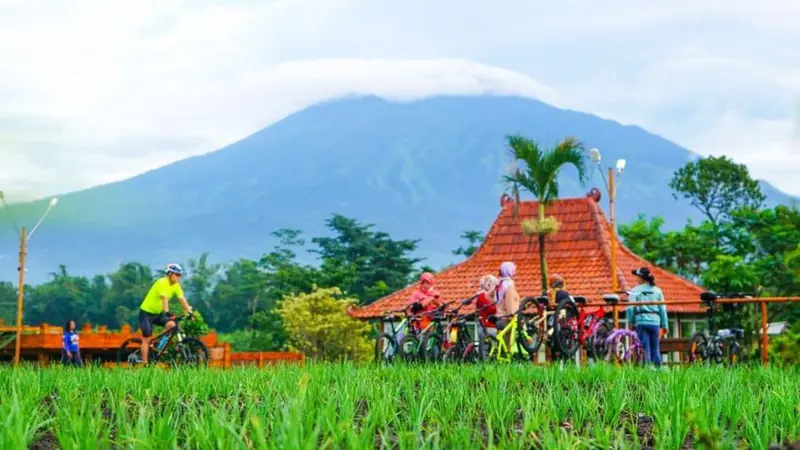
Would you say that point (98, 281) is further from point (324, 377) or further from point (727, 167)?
point (324, 377)

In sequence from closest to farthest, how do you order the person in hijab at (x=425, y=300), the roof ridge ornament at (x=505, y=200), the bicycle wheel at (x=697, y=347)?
the person in hijab at (x=425, y=300) → the bicycle wheel at (x=697, y=347) → the roof ridge ornament at (x=505, y=200)

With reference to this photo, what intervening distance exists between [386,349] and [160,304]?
260cm

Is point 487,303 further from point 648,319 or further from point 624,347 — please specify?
point 648,319

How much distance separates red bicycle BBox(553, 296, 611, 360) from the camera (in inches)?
509

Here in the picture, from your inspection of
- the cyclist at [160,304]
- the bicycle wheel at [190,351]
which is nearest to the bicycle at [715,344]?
the bicycle wheel at [190,351]

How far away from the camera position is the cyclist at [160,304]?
13.3 meters

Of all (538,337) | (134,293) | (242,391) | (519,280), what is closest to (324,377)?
(242,391)

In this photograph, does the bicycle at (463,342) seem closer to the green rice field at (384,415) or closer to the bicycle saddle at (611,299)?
the bicycle saddle at (611,299)

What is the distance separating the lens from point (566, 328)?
13117 millimetres

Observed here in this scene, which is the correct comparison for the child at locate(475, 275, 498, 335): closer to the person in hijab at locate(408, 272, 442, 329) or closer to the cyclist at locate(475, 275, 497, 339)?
the cyclist at locate(475, 275, 497, 339)

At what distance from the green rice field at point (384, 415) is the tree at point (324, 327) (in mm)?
44420

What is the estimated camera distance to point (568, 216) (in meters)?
43.6

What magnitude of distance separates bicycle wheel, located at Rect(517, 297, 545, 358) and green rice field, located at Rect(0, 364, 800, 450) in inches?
211

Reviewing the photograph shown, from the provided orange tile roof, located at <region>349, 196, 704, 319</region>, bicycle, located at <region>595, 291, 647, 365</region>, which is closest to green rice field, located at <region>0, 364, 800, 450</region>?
bicycle, located at <region>595, 291, 647, 365</region>
